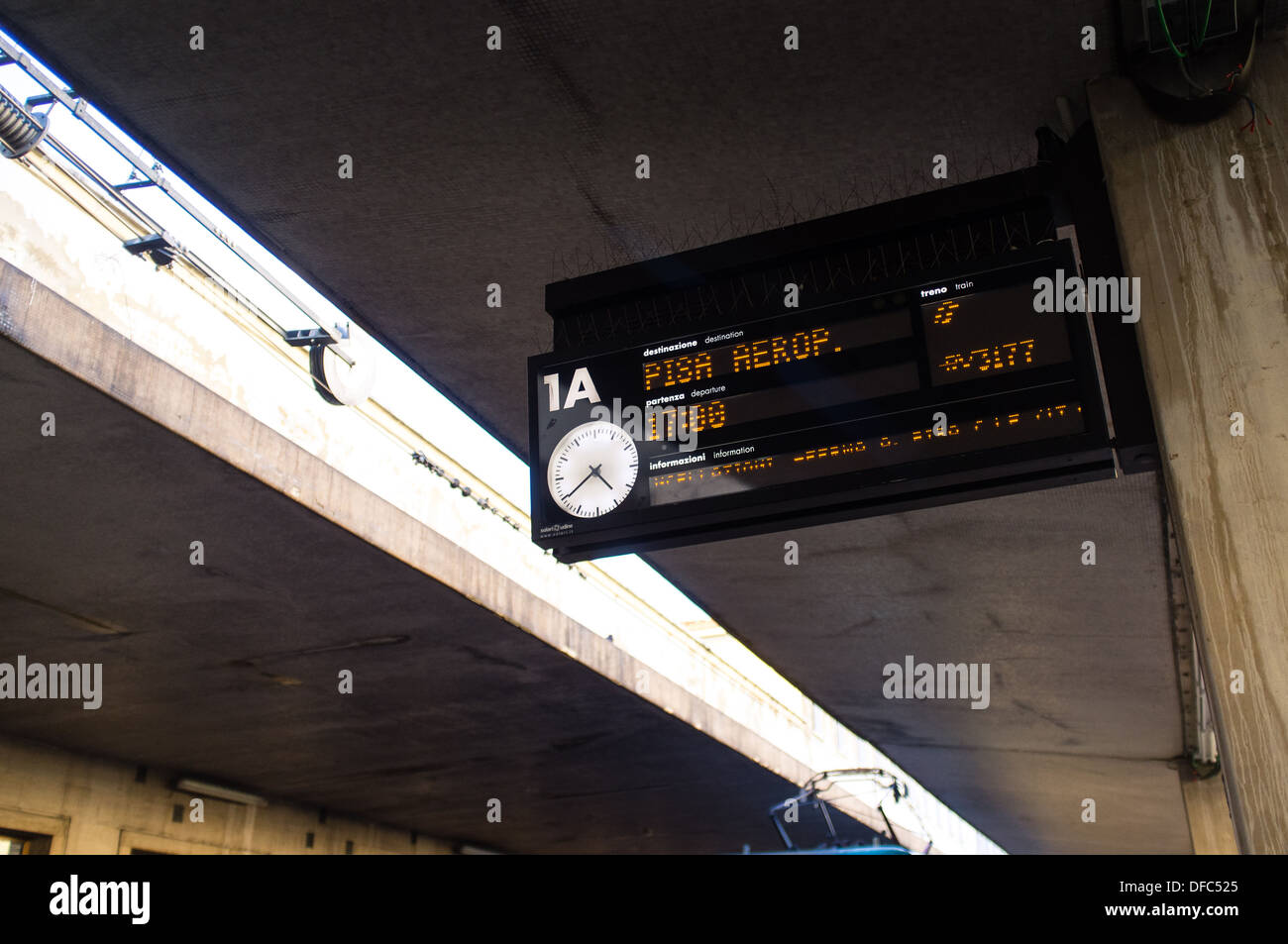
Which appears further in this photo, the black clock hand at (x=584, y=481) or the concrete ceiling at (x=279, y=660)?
the concrete ceiling at (x=279, y=660)

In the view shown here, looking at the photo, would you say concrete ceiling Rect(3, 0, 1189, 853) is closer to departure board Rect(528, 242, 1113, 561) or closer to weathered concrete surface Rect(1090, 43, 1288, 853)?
weathered concrete surface Rect(1090, 43, 1288, 853)

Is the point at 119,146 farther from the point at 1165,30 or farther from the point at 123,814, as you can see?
the point at 123,814

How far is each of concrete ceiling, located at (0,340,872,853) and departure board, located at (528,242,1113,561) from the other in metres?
2.29

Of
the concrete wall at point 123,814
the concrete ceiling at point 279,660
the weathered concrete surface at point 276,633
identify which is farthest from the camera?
the concrete wall at point 123,814

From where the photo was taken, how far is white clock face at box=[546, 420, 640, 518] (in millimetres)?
3717

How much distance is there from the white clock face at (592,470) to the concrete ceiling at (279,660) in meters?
2.20

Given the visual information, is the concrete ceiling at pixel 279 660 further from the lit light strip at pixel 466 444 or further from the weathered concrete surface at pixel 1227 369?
the weathered concrete surface at pixel 1227 369

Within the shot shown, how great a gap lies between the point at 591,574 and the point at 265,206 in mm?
7268

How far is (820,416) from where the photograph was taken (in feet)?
→ 11.8

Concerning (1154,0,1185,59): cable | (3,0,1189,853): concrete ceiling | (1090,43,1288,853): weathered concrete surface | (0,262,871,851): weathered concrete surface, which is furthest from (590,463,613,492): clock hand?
(0,262,871,851): weathered concrete surface

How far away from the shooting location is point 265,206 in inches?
168

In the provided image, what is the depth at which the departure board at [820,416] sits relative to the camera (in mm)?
3340

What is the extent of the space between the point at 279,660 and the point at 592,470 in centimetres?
497

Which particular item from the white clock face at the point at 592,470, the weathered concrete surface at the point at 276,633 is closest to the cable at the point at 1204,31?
the white clock face at the point at 592,470
